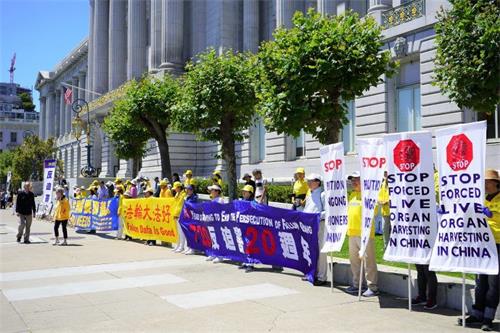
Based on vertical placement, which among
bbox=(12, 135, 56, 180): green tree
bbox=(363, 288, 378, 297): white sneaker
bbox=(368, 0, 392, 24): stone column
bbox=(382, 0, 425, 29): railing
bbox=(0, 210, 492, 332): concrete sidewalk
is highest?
bbox=(368, 0, 392, 24): stone column

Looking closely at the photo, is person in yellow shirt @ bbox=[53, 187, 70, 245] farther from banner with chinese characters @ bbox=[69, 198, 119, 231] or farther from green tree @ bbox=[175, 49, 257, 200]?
green tree @ bbox=[175, 49, 257, 200]

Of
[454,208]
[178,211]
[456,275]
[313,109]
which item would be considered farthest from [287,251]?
[313,109]

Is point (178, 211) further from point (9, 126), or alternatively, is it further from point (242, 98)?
point (9, 126)

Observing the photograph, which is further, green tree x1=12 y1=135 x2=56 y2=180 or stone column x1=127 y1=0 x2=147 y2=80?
green tree x1=12 y1=135 x2=56 y2=180

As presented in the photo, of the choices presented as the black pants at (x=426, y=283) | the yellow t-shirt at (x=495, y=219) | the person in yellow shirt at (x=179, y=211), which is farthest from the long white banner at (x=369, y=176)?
the person in yellow shirt at (x=179, y=211)

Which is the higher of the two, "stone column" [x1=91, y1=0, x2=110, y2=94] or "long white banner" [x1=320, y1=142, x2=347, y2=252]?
"stone column" [x1=91, y1=0, x2=110, y2=94]

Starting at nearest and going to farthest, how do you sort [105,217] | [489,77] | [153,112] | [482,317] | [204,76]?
[482,317]
[489,77]
[105,217]
[204,76]
[153,112]

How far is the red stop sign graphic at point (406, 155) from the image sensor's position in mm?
7242

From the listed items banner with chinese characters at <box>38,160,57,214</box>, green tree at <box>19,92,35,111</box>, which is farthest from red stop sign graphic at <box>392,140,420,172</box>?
green tree at <box>19,92,35,111</box>

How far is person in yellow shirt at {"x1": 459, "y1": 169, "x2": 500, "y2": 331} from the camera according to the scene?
6375mm

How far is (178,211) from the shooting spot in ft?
46.4

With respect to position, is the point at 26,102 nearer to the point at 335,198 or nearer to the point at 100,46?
the point at 100,46

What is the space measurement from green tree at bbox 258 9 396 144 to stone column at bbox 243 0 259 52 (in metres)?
A: 23.9

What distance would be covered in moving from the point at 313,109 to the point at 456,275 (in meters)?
7.50
